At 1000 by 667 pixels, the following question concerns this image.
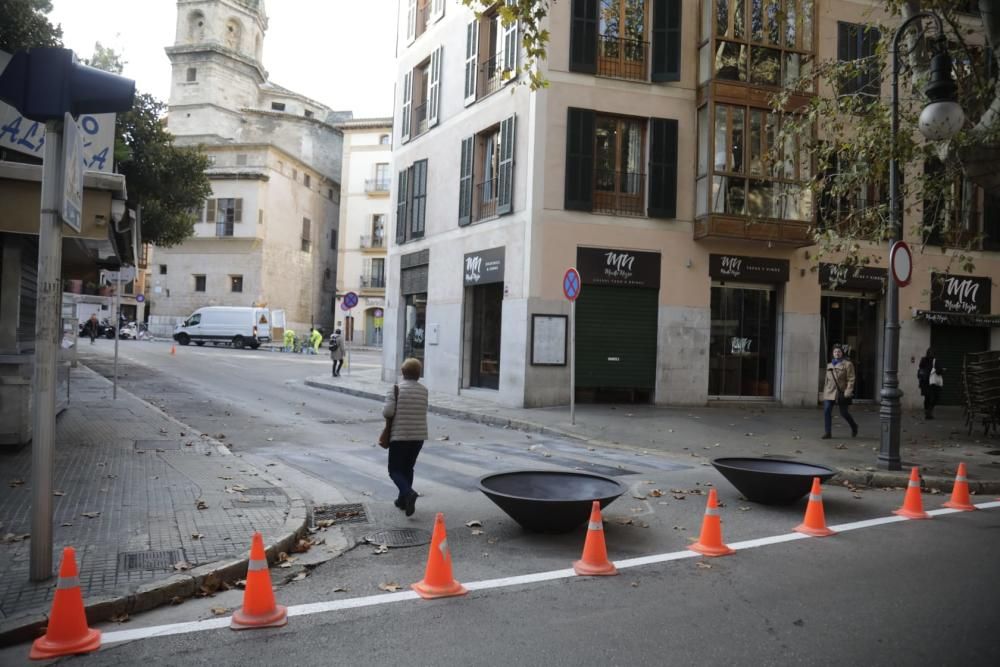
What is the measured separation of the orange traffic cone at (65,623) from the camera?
13.1 feet

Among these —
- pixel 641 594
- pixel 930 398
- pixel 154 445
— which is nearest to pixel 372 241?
pixel 930 398

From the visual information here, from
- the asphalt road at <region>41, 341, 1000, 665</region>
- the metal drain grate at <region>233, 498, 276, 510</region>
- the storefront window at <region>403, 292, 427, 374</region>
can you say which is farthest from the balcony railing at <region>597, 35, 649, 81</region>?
the metal drain grate at <region>233, 498, 276, 510</region>

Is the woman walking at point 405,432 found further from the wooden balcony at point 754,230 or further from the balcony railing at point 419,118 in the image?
the balcony railing at point 419,118

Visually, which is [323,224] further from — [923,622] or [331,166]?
[923,622]

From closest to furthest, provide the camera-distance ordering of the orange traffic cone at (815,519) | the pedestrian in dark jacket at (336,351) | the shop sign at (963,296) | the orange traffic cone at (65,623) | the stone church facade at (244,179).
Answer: the orange traffic cone at (65,623)
the orange traffic cone at (815,519)
the shop sign at (963,296)
the pedestrian in dark jacket at (336,351)
the stone church facade at (244,179)

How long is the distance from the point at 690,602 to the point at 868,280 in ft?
61.3

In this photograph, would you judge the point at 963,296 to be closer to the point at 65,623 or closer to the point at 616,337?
the point at 616,337

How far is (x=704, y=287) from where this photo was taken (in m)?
19.0

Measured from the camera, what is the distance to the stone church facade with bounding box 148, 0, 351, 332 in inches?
2050

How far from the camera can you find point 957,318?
21594 millimetres

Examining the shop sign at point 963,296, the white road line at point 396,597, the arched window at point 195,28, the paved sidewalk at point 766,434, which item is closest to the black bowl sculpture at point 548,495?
the white road line at point 396,597

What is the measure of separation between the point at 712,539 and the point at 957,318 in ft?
63.7

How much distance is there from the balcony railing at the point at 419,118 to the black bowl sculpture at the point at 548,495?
19273 mm

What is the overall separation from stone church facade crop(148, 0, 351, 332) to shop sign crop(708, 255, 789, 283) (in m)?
40.0
